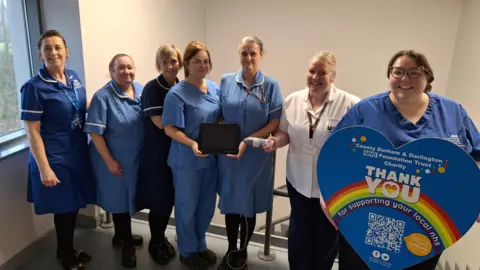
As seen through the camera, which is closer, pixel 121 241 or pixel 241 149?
pixel 241 149

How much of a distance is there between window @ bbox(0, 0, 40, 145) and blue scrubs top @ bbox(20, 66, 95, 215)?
0.45 metres

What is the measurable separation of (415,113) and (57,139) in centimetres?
161

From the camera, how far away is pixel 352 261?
1.31 m

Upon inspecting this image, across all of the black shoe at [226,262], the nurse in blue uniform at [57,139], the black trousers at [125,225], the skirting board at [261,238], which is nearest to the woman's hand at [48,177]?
the nurse in blue uniform at [57,139]

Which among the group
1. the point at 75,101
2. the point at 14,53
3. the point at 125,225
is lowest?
the point at 125,225

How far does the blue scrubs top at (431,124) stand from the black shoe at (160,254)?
1.43 m

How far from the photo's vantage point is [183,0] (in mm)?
3395

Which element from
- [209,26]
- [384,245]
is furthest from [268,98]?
[209,26]

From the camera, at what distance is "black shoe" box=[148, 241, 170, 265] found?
207 cm

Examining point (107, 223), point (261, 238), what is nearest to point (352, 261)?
point (261, 238)

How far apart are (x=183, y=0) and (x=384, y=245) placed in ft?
9.70

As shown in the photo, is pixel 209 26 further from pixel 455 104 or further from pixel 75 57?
pixel 455 104

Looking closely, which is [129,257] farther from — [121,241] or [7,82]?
[7,82]

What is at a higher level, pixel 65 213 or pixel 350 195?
pixel 350 195
